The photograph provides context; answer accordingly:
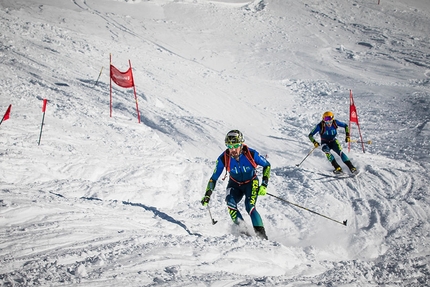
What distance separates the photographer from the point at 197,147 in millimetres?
11969

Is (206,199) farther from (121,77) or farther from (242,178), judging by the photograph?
(121,77)

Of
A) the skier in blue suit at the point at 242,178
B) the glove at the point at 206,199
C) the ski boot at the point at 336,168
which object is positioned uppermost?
the skier in blue suit at the point at 242,178

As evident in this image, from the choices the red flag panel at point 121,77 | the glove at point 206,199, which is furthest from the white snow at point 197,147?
the red flag panel at point 121,77

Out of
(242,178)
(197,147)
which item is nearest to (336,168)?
(242,178)

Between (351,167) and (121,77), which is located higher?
(121,77)

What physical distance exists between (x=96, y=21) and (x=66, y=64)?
10271 millimetres

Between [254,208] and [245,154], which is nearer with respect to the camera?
[254,208]

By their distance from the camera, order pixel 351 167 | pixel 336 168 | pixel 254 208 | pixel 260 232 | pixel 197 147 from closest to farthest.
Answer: pixel 260 232 < pixel 254 208 < pixel 351 167 < pixel 336 168 < pixel 197 147

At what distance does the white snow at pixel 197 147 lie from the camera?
4.47 metres

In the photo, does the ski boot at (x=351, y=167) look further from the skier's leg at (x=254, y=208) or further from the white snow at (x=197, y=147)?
the skier's leg at (x=254, y=208)

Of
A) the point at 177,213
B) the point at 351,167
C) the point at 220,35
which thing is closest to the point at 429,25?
the point at 220,35

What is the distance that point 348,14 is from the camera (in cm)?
2902

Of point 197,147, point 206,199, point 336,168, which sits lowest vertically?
point 197,147

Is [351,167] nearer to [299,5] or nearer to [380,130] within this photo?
[380,130]
